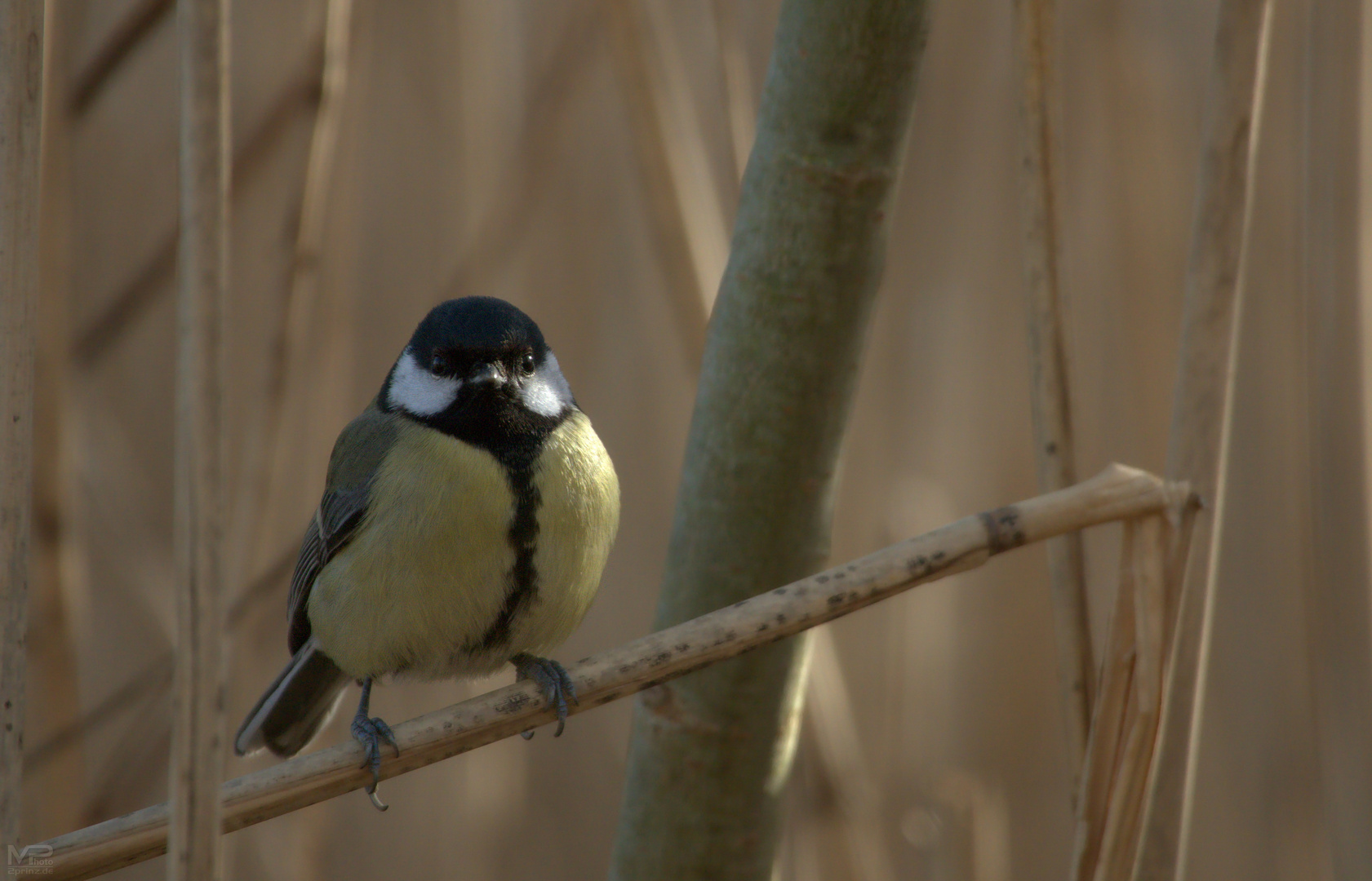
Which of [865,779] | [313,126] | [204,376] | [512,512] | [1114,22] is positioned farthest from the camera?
[1114,22]

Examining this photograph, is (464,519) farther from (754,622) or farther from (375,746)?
(754,622)

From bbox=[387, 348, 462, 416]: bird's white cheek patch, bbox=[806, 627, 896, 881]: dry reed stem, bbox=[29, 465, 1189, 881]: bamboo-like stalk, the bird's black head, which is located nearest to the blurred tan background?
bbox=[806, 627, 896, 881]: dry reed stem

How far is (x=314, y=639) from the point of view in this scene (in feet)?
4.46

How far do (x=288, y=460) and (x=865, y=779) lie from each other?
34.0 inches

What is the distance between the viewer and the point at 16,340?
2.47 feet

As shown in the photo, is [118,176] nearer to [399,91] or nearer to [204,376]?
[399,91]

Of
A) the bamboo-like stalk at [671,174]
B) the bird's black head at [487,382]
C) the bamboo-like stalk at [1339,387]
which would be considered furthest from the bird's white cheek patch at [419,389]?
the bamboo-like stalk at [1339,387]

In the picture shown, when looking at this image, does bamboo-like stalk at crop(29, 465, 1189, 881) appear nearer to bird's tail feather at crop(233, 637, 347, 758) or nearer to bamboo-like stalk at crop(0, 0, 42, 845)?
bamboo-like stalk at crop(0, 0, 42, 845)

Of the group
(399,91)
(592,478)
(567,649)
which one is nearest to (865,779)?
(592,478)

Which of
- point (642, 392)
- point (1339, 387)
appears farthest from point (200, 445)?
point (642, 392)

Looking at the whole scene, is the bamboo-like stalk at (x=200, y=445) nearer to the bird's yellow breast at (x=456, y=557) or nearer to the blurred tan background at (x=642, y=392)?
the bird's yellow breast at (x=456, y=557)

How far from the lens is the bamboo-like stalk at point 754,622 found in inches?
32.7

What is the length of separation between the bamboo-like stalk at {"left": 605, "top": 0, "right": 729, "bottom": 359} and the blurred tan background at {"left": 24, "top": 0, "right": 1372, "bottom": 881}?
0.09 meters

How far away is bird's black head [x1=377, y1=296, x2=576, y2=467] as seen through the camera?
1.25 meters
